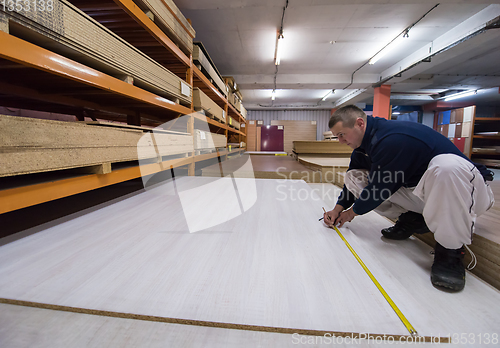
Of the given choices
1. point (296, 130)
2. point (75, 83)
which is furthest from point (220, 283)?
point (296, 130)

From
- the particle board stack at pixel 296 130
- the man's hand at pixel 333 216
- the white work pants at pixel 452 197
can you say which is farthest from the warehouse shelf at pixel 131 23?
the particle board stack at pixel 296 130

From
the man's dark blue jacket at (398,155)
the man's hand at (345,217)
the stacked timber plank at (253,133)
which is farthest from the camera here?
the stacked timber plank at (253,133)

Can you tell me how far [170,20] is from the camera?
2.57 metres

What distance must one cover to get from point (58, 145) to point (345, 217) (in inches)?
74.9

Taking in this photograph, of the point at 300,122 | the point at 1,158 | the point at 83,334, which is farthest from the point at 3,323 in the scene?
the point at 300,122

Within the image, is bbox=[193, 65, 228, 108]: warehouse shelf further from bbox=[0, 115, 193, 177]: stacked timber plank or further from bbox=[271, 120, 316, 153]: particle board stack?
bbox=[271, 120, 316, 153]: particle board stack

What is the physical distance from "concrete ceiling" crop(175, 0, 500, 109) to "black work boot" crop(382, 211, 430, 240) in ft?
12.6

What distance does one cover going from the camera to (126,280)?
0.93m

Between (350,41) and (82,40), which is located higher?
(350,41)

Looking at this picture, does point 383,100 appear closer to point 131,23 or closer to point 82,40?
point 131,23

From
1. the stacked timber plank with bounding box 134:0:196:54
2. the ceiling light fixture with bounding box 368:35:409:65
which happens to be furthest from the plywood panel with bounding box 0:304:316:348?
the ceiling light fixture with bounding box 368:35:409:65

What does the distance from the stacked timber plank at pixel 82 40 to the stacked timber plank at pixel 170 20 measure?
1.74 feet

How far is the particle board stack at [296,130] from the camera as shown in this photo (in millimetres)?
14148

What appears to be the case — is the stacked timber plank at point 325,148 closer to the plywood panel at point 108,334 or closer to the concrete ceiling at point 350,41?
the concrete ceiling at point 350,41
